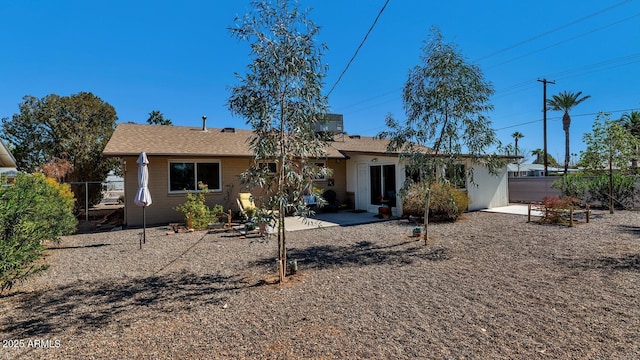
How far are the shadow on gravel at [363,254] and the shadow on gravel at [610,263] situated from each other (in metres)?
2.16

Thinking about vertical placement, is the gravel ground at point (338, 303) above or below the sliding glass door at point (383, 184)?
below

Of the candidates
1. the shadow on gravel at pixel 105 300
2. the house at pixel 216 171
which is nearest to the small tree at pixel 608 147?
the house at pixel 216 171

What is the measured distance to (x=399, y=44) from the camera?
11.0 meters

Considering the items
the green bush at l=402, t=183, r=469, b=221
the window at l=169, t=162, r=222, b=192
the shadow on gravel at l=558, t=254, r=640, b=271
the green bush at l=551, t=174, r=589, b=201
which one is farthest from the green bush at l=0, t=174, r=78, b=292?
the green bush at l=551, t=174, r=589, b=201

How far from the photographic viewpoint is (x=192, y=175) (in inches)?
473

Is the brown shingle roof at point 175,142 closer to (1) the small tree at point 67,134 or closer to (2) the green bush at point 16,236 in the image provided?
(1) the small tree at point 67,134

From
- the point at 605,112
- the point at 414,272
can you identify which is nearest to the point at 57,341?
the point at 414,272

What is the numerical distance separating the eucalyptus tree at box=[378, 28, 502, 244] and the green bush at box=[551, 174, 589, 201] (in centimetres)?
1049

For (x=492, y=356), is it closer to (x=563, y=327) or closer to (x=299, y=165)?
(x=563, y=327)

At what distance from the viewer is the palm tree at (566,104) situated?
29281 mm

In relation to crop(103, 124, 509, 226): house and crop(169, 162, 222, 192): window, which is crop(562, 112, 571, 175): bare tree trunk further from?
crop(169, 162, 222, 192): window

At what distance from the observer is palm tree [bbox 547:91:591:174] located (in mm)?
29281

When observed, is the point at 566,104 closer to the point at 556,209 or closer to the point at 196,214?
the point at 556,209

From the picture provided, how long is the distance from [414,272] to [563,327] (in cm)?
236
